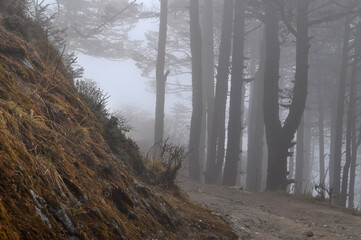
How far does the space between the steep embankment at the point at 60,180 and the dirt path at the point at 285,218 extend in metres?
1.57

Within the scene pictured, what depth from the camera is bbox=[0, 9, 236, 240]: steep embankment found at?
2152 millimetres

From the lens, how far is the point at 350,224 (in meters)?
7.73

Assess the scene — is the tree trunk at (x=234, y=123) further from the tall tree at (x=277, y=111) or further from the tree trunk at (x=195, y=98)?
the tall tree at (x=277, y=111)

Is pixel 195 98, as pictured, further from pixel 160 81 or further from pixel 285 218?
pixel 285 218

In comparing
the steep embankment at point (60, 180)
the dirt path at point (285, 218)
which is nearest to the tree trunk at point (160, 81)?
the dirt path at point (285, 218)

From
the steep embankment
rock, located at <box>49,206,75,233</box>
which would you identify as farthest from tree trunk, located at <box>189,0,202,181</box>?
rock, located at <box>49,206,75,233</box>

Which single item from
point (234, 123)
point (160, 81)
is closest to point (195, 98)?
point (160, 81)

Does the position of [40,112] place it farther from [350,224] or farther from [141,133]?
[141,133]

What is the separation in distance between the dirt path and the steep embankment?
1.57 metres

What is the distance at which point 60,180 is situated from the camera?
8.75 feet

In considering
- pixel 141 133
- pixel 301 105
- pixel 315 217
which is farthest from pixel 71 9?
pixel 315 217

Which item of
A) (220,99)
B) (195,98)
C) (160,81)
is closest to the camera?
(220,99)

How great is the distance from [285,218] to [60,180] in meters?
5.66

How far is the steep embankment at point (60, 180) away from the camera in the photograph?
215cm
